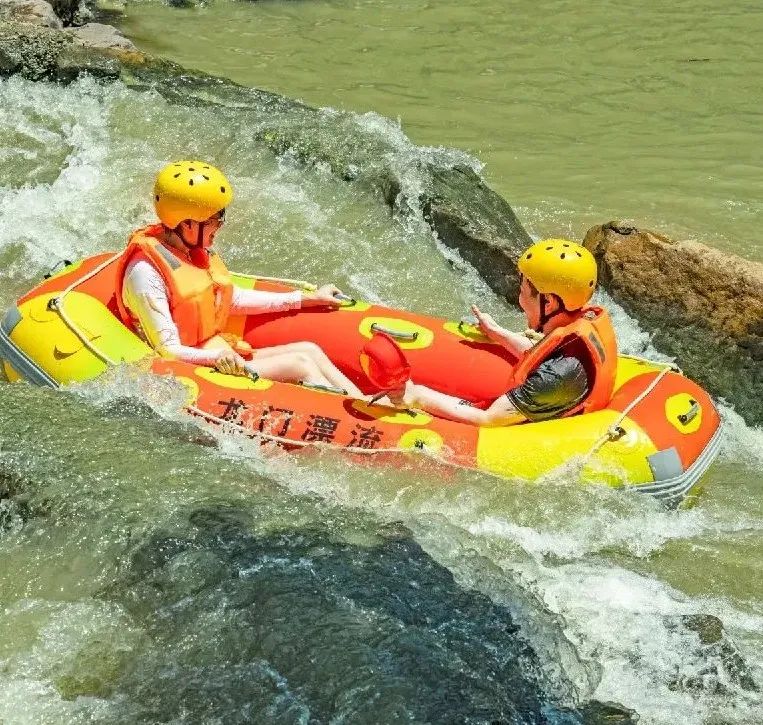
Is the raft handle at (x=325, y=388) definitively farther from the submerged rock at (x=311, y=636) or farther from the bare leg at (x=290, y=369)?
the submerged rock at (x=311, y=636)

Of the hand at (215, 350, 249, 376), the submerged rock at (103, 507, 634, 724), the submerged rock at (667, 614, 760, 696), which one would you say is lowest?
the submerged rock at (667, 614, 760, 696)

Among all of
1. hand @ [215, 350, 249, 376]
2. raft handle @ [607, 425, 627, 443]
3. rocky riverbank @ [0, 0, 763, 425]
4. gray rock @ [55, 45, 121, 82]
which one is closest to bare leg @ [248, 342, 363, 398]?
hand @ [215, 350, 249, 376]

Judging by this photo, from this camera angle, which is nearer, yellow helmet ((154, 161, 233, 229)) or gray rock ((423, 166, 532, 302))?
yellow helmet ((154, 161, 233, 229))

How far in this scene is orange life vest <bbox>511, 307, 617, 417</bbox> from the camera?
202 inches

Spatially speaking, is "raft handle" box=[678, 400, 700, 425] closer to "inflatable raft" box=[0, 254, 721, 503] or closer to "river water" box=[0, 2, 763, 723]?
"inflatable raft" box=[0, 254, 721, 503]

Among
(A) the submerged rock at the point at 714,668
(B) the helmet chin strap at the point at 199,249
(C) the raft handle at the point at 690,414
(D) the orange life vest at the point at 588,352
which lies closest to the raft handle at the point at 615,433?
(D) the orange life vest at the point at 588,352

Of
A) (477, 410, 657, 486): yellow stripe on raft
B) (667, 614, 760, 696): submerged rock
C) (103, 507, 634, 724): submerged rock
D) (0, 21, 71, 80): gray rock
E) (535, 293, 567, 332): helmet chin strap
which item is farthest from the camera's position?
(0, 21, 71, 80): gray rock

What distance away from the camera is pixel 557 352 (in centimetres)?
516

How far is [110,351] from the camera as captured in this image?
17.7 ft

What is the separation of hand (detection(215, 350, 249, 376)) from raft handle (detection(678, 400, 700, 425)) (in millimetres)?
2200

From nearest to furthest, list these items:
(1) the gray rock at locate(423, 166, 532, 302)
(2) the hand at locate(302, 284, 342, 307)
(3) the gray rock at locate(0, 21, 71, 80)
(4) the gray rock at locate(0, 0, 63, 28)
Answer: (2) the hand at locate(302, 284, 342, 307)
(1) the gray rock at locate(423, 166, 532, 302)
(3) the gray rock at locate(0, 21, 71, 80)
(4) the gray rock at locate(0, 0, 63, 28)

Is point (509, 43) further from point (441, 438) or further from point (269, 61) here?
point (441, 438)

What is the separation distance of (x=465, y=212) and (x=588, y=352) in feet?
10.6

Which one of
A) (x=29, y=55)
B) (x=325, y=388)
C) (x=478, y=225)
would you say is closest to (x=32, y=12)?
(x=29, y=55)
